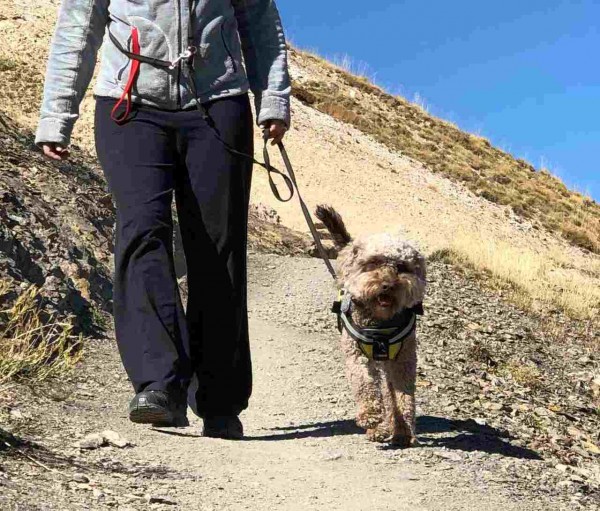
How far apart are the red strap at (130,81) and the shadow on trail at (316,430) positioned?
184 cm

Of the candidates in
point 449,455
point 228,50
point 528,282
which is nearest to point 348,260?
point 449,455

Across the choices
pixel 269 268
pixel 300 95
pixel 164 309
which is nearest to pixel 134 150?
pixel 164 309

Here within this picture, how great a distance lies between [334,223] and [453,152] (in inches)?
1215

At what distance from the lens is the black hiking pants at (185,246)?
164 inches

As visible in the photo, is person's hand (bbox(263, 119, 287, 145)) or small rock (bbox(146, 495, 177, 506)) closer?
small rock (bbox(146, 495, 177, 506))

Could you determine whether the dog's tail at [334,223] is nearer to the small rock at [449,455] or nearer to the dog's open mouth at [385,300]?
the dog's open mouth at [385,300]

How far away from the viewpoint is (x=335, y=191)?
26031mm

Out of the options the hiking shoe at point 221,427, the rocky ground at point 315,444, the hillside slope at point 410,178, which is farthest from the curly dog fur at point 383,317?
the hillside slope at point 410,178

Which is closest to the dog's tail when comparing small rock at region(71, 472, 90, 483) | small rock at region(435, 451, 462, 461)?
small rock at region(435, 451, 462, 461)

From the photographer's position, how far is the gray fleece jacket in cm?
426

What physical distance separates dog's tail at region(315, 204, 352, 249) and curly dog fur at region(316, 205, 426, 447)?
346mm

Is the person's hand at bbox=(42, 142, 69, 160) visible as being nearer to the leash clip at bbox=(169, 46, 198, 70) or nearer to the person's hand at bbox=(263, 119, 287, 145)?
the leash clip at bbox=(169, 46, 198, 70)

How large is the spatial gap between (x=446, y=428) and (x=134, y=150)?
9.98ft

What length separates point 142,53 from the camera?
14.0ft
